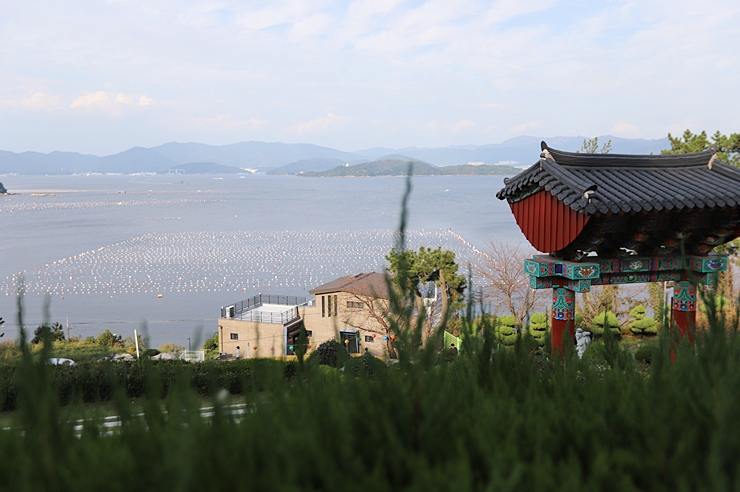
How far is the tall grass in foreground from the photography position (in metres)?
1.11

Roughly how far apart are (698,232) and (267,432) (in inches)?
292

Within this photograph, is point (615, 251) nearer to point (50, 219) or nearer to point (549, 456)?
point (549, 456)

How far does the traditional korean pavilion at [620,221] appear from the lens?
21.5 ft

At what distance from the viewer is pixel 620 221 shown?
6.74 meters

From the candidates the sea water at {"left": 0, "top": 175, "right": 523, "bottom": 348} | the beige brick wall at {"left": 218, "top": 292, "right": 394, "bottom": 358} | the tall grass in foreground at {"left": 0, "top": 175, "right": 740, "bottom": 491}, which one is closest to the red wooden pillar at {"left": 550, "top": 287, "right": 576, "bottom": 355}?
the tall grass in foreground at {"left": 0, "top": 175, "right": 740, "bottom": 491}

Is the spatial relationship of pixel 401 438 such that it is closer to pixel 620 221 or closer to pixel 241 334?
pixel 620 221

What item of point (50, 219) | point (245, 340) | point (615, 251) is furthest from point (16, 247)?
point (615, 251)

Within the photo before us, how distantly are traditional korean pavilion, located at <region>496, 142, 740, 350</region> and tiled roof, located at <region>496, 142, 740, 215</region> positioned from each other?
1 cm

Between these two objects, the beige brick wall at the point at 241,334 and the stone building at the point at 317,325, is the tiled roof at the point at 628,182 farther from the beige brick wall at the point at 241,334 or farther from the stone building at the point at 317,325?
the beige brick wall at the point at 241,334

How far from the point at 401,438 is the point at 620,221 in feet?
20.4

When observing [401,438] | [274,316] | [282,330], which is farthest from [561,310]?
[274,316]

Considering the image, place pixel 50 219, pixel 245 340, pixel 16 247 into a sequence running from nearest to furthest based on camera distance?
1. pixel 245 340
2. pixel 16 247
3. pixel 50 219

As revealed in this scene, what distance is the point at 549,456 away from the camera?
1.22 meters

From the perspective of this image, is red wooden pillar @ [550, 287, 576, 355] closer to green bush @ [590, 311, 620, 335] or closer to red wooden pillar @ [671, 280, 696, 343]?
red wooden pillar @ [671, 280, 696, 343]
